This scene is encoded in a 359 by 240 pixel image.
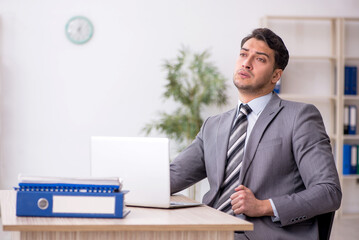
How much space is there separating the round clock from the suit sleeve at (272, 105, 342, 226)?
4.01 m

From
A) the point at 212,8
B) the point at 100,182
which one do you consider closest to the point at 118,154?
the point at 100,182

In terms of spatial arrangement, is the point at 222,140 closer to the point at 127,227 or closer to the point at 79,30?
the point at 127,227

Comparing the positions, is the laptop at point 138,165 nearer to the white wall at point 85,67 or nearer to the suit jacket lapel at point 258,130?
the suit jacket lapel at point 258,130

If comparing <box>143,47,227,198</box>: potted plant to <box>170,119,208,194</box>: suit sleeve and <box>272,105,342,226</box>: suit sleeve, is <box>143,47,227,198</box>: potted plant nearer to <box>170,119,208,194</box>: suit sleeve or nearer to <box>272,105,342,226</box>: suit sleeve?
<box>170,119,208,194</box>: suit sleeve

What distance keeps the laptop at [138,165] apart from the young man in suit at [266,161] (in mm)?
314

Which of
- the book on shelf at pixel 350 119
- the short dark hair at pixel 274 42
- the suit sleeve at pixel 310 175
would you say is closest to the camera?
the suit sleeve at pixel 310 175

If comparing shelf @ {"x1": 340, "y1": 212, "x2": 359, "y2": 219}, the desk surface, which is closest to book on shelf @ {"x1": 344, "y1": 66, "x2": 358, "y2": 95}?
shelf @ {"x1": 340, "y1": 212, "x2": 359, "y2": 219}

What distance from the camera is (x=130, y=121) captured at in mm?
5996

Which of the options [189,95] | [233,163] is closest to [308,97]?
[189,95]

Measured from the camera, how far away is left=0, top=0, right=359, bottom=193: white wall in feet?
19.0

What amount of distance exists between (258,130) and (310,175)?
30 cm

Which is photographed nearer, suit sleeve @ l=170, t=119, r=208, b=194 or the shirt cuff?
the shirt cuff

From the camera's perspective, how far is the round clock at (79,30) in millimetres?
5848

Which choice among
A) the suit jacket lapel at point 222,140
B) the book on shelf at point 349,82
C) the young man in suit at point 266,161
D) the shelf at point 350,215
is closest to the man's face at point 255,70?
the young man in suit at point 266,161
